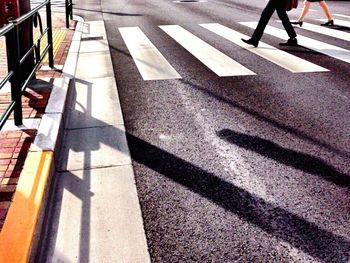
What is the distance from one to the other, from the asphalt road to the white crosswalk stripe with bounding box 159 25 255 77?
8.0 inches

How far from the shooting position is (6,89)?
5582 millimetres

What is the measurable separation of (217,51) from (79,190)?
579 centimetres

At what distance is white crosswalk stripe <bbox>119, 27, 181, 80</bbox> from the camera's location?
6891 millimetres

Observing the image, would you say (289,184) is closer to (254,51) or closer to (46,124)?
(46,124)

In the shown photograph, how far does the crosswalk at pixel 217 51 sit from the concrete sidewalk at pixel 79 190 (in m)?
2.06

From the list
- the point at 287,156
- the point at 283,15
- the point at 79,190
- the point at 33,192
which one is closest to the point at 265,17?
the point at 283,15

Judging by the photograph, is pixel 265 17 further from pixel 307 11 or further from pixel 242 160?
pixel 242 160

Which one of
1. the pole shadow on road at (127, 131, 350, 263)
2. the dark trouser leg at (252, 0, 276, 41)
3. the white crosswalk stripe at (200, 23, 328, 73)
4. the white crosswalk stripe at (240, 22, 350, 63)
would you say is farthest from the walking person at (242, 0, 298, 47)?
the pole shadow on road at (127, 131, 350, 263)

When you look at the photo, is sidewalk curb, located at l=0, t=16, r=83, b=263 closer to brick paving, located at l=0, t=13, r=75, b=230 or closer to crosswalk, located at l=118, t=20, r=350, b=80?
brick paving, located at l=0, t=13, r=75, b=230

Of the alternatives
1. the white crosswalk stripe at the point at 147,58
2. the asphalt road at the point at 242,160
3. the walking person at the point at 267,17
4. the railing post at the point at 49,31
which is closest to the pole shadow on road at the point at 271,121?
the asphalt road at the point at 242,160

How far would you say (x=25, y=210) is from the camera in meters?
2.86

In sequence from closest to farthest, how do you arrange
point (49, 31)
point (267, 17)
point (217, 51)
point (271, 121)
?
point (271, 121) < point (49, 31) < point (217, 51) < point (267, 17)

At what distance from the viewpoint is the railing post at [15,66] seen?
402 cm

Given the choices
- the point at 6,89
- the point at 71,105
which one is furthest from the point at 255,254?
the point at 6,89
